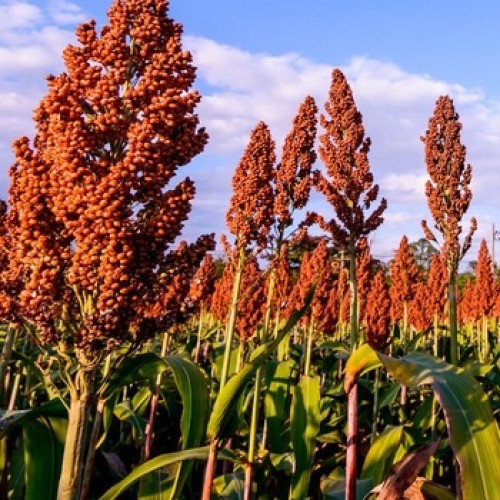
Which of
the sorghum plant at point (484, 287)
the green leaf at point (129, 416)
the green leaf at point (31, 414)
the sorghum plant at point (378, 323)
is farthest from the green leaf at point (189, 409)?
the sorghum plant at point (484, 287)

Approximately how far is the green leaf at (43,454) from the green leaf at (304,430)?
62.8 inches

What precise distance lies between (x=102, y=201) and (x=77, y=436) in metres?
0.81

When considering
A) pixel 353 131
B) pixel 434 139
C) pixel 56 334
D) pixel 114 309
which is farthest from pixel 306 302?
pixel 353 131

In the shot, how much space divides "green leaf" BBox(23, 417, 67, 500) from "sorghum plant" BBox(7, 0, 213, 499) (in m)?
0.30

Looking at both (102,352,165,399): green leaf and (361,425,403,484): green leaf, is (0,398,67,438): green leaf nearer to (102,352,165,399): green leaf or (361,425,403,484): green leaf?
(102,352,165,399): green leaf

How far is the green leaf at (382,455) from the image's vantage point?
3480 mm

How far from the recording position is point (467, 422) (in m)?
1.60

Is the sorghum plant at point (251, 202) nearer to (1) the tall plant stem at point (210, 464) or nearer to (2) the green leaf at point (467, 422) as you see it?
(1) the tall plant stem at point (210, 464)

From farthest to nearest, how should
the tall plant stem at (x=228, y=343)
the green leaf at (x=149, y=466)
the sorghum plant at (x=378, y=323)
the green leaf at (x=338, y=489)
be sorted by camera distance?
the sorghum plant at (x=378, y=323) < the green leaf at (x=338, y=489) < the tall plant stem at (x=228, y=343) < the green leaf at (x=149, y=466)

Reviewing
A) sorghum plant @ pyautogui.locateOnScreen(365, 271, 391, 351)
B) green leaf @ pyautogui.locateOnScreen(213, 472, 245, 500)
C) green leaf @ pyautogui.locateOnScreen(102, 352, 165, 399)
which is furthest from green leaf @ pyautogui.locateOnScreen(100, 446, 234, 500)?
sorghum plant @ pyautogui.locateOnScreen(365, 271, 391, 351)

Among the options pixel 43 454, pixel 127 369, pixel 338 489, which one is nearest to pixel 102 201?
pixel 127 369

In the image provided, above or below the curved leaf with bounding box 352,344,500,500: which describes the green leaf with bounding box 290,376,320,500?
below

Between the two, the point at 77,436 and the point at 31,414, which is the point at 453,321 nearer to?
the point at 31,414

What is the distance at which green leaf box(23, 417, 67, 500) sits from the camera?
2521 millimetres
